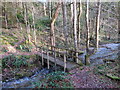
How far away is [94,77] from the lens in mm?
6699

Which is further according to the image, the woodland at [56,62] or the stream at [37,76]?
the stream at [37,76]

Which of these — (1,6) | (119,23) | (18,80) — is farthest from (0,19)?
(119,23)

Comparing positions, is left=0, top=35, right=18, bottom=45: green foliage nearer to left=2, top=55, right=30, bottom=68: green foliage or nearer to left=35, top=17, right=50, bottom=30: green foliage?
left=2, top=55, right=30, bottom=68: green foliage

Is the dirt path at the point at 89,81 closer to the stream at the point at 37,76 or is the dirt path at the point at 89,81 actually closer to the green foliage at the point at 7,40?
the stream at the point at 37,76

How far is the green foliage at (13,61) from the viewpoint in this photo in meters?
10.00

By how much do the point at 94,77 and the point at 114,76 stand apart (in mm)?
1220

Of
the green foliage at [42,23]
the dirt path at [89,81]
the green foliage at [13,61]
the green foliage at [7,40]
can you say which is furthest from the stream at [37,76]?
the green foliage at [42,23]

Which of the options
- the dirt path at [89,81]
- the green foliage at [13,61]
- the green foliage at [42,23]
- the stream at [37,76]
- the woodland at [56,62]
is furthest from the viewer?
the green foliage at [42,23]

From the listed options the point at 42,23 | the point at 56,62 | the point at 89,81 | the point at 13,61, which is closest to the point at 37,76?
the point at 56,62

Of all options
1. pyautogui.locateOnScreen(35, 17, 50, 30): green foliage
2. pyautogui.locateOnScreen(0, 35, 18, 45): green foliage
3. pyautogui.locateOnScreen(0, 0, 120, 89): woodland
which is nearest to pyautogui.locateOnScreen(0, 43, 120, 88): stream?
pyautogui.locateOnScreen(0, 0, 120, 89): woodland

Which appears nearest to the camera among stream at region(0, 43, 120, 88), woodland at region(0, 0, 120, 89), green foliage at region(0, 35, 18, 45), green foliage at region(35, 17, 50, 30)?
woodland at region(0, 0, 120, 89)

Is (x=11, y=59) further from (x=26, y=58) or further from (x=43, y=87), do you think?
(x=43, y=87)

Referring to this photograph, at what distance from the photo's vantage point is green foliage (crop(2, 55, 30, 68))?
32.8 ft

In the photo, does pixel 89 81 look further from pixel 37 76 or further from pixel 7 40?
pixel 7 40
